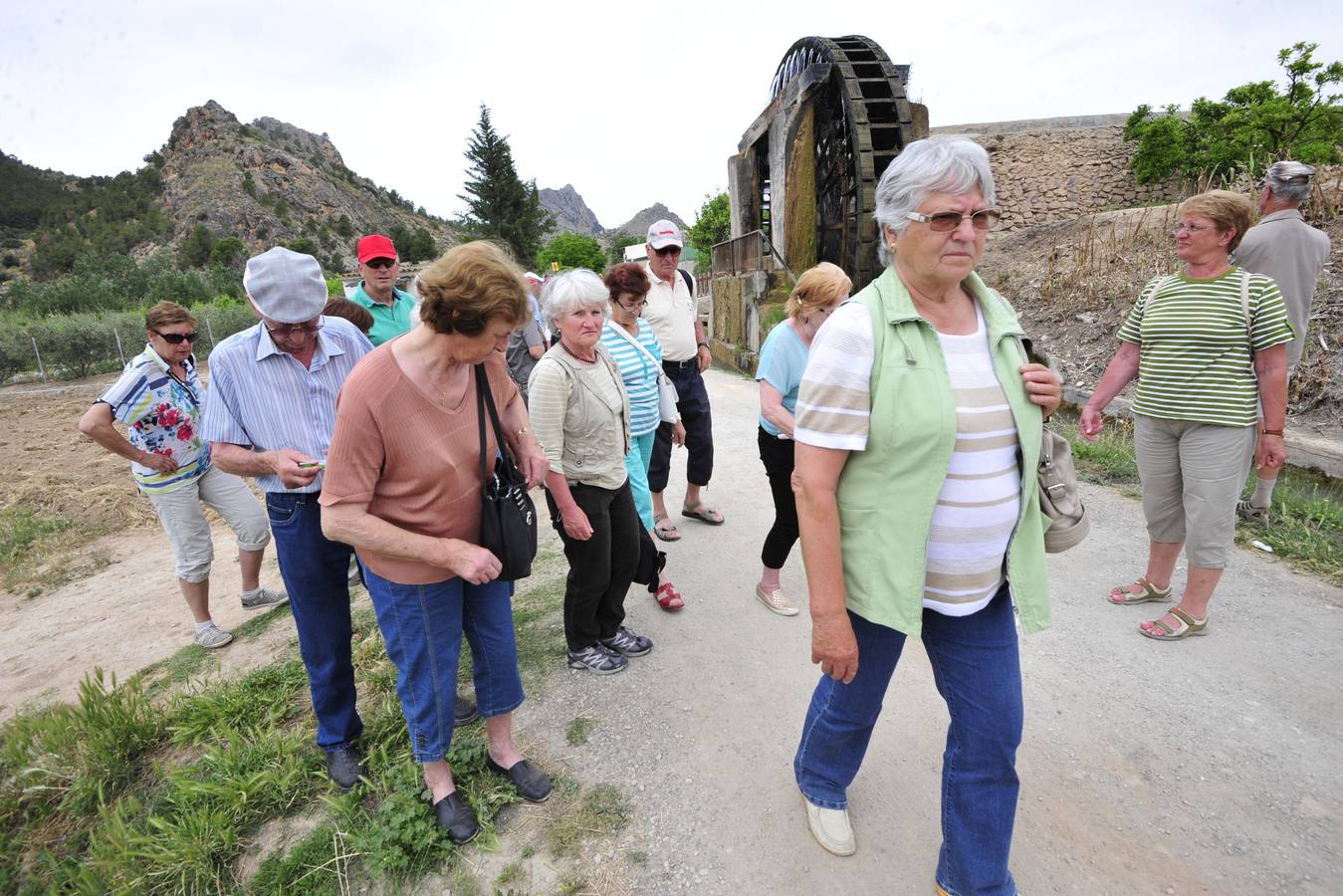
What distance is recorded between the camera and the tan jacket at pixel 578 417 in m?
2.65

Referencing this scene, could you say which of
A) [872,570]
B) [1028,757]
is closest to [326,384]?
[872,570]

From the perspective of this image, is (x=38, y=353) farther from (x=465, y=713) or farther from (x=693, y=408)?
(x=465, y=713)

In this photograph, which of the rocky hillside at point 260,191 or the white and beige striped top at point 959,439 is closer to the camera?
the white and beige striped top at point 959,439

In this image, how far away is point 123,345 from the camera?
17.3 metres

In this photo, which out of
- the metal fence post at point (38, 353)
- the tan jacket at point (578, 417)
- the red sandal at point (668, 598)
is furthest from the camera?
the metal fence post at point (38, 353)

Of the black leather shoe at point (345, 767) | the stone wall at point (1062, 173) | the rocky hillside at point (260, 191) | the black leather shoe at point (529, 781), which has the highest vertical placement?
the rocky hillside at point (260, 191)

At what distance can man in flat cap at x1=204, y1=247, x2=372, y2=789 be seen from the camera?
221 cm

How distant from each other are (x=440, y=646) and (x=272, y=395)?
1131 mm

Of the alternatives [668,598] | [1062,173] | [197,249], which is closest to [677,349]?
[668,598]

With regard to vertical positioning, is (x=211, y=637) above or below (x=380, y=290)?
below

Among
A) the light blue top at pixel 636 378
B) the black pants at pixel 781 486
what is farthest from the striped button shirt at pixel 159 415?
the black pants at pixel 781 486

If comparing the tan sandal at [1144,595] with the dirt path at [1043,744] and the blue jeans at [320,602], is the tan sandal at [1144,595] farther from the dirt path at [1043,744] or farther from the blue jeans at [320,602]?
the blue jeans at [320,602]

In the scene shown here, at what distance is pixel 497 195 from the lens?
1815 inches

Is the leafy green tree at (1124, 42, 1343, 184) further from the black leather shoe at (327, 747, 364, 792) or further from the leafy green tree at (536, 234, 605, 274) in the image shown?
the leafy green tree at (536, 234, 605, 274)
